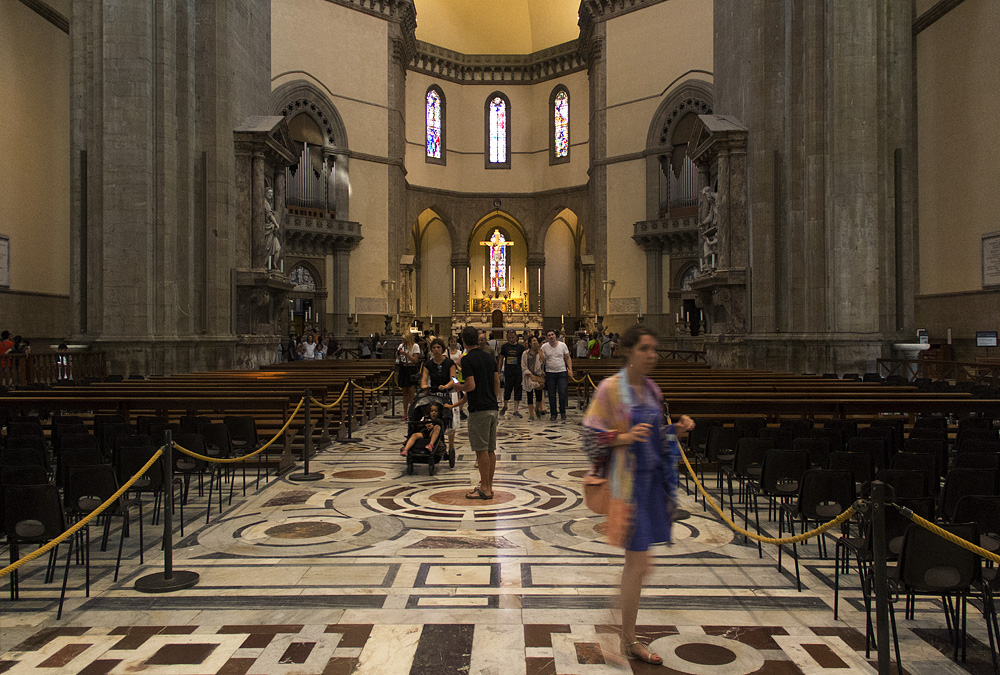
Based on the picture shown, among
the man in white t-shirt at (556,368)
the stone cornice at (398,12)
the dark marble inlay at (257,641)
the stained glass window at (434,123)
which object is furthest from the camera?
the stained glass window at (434,123)

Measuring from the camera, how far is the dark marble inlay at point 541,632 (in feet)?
15.2

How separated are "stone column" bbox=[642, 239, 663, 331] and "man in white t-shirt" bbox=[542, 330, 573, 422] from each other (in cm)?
2271

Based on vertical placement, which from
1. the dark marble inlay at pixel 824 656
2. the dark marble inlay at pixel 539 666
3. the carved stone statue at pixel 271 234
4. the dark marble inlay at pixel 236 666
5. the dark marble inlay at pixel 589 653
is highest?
the carved stone statue at pixel 271 234

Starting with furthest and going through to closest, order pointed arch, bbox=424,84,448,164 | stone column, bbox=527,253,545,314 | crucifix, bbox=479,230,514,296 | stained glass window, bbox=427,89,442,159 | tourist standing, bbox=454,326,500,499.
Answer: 1. crucifix, bbox=479,230,514,296
2. stone column, bbox=527,253,545,314
3. stained glass window, bbox=427,89,442,159
4. pointed arch, bbox=424,84,448,164
5. tourist standing, bbox=454,326,500,499

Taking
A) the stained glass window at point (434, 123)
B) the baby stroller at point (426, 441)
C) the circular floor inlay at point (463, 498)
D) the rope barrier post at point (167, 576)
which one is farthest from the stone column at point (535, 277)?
the rope barrier post at point (167, 576)

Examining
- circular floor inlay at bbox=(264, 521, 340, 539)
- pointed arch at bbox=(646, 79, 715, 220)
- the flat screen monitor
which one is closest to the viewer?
circular floor inlay at bbox=(264, 521, 340, 539)

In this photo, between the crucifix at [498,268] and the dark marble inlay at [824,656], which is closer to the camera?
the dark marble inlay at [824,656]

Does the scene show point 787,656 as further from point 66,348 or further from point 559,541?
point 66,348

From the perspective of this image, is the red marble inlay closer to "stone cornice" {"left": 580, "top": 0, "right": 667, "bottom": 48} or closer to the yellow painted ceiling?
"stone cornice" {"left": 580, "top": 0, "right": 667, "bottom": 48}

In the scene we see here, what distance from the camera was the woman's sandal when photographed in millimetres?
4266

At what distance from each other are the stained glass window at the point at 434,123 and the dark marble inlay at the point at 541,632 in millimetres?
43006

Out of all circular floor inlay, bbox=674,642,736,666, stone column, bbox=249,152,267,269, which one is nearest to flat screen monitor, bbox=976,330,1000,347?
circular floor inlay, bbox=674,642,736,666

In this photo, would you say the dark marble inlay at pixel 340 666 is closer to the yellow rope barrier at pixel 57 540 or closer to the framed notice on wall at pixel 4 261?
the yellow rope barrier at pixel 57 540

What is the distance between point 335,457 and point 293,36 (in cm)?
3044
